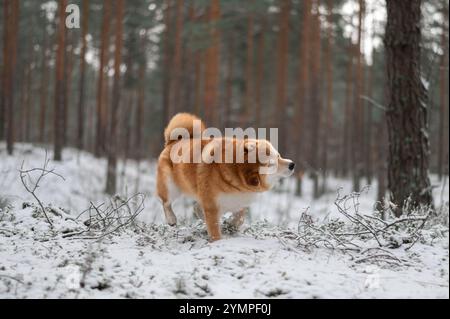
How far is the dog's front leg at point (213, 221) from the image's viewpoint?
444 centimetres

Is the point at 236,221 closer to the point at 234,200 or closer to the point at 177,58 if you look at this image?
the point at 234,200

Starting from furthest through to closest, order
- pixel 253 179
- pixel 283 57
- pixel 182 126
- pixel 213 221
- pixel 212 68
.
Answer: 1. pixel 283 57
2. pixel 212 68
3. pixel 182 126
4. pixel 213 221
5. pixel 253 179

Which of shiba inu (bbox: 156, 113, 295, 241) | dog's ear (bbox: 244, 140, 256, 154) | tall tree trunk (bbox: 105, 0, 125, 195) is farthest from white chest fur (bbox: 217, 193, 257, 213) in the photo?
tall tree trunk (bbox: 105, 0, 125, 195)

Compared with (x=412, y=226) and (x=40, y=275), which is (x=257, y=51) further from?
(x=40, y=275)

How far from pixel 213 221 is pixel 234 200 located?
1.00 feet

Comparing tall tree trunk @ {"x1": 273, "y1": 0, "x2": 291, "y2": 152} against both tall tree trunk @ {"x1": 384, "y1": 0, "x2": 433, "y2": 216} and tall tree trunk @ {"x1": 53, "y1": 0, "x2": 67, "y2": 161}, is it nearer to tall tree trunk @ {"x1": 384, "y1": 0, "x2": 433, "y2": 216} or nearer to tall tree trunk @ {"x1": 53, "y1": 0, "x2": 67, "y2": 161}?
tall tree trunk @ {"x1": 53, "y1": 0, "x2": 67, "y2": 161}

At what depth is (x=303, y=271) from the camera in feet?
11.4

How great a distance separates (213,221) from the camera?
4445 millimetres

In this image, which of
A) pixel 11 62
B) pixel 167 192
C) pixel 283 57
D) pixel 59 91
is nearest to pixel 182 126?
pixel 167 192

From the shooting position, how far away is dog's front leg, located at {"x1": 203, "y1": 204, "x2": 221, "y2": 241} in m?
4.44

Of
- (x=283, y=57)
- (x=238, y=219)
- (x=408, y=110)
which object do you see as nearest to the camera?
(x=238, y=219)
